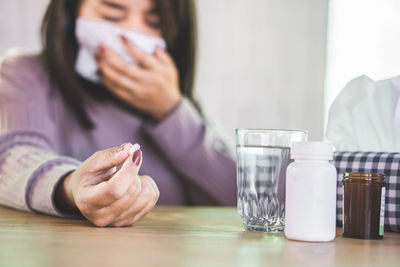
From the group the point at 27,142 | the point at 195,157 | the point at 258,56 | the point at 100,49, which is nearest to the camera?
the point at 27,142

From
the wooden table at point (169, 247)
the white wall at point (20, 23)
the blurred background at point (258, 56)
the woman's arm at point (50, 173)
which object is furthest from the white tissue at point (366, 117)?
the white wall at point (20, 23)

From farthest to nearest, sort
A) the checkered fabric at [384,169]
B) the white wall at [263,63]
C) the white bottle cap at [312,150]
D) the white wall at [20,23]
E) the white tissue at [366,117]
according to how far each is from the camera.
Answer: the white wall at [263,63]
the white wall at [20,23]
the white tissue at [366,117]
the checkered fabric at [384,169]
the white bottle cap at [312,150]

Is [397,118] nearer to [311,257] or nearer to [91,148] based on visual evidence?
[311,257]

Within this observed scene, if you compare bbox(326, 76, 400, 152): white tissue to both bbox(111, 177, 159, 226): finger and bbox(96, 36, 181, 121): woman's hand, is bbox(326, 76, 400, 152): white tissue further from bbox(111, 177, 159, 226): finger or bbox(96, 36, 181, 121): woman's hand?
bbox(96, 36, 181, 121): woman's hand

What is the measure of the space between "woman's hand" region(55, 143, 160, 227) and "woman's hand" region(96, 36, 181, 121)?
893mm

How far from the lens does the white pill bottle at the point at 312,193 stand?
63 cm

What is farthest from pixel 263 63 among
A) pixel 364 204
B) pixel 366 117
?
pixel 364 204

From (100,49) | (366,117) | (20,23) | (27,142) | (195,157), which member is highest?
(20,23)

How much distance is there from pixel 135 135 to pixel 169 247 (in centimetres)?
114

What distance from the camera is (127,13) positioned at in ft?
5.36

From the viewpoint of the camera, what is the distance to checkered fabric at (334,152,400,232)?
76 cm

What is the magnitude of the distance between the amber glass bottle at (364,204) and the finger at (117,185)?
30cm

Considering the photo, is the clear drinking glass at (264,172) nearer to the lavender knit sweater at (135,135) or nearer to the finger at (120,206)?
the finger at (120,206)

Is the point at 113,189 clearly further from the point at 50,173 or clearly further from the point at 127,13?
the point at 127,13
